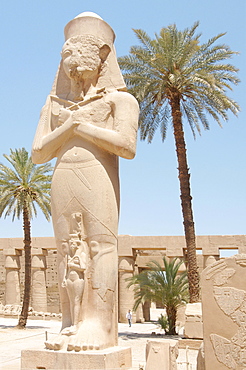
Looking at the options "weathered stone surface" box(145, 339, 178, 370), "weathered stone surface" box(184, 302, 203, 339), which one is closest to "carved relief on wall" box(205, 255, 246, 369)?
"weathered stone surface" box(145, 339, 178, 370)

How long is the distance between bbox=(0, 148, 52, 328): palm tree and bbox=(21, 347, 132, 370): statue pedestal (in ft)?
44.2

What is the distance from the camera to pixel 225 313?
15.1 feet

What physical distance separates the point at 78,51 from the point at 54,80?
479mm

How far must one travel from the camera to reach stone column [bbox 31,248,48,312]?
72.6 feet

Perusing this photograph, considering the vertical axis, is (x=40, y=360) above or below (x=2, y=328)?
above

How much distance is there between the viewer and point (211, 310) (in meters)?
4.66

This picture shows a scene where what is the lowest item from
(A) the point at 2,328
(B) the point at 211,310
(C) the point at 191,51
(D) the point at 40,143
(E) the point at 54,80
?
(A) the point at 2,328

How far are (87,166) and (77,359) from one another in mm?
1603

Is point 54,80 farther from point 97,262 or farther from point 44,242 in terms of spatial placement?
point 44,242

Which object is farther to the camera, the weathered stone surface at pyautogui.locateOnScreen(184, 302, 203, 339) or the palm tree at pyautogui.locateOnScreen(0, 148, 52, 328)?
the palm tree at pyautogui.locateOnScreen(0, 148, 52, 328)

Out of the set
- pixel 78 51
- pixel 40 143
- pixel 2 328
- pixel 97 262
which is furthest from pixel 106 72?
pixel 2 328

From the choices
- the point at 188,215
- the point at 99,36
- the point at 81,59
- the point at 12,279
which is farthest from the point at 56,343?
the point at 12,279

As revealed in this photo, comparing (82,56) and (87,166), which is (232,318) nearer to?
(87,166)

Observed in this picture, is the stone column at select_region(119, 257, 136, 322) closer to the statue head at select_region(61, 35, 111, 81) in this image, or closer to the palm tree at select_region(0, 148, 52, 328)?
the palm tree at select_region(0, 148, 52, 328)
